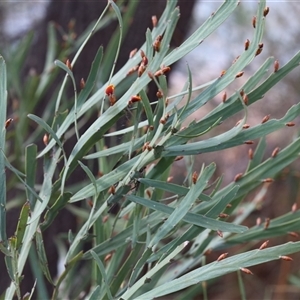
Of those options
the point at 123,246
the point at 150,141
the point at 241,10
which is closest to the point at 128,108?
the point at 150,141

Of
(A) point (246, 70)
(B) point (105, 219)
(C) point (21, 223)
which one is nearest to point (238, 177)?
(B) point (105, 219)

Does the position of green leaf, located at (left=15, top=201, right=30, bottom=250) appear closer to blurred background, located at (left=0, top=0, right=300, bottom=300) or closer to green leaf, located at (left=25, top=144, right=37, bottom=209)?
green leaf, located at (left=25, top=144, right=37, bottom=209)

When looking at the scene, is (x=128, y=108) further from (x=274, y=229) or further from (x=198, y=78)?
(x=198, y=78)

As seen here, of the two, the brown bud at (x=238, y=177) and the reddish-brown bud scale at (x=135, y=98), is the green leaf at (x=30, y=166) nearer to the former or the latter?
the reddish-brown bud scale at (x=135, y=98)

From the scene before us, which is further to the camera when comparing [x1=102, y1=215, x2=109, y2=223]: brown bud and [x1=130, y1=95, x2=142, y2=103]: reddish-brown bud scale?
[x1=102, y1=215, x2=109, y2=223]: brown bud

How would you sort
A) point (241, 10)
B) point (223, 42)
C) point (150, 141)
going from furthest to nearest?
point (223, 42) < point (241, 10) < point (150, 141)

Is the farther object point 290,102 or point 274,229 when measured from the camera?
point 290,102

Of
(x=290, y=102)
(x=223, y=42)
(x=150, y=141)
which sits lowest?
(x=290, y=102)

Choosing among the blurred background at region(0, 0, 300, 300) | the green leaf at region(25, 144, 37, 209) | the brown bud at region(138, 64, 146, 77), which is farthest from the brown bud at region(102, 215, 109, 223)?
the blurred background at region(0, 0, 300, 300)

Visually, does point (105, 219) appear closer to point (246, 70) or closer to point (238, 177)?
point (238, 177)

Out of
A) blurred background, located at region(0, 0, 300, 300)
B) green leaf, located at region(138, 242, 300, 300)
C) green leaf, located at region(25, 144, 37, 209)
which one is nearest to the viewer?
green leaf, located at region(138, 242, 300, 300)

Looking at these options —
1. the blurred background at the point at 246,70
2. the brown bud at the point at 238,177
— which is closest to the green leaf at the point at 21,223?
the brown bud at the point at 238,177
